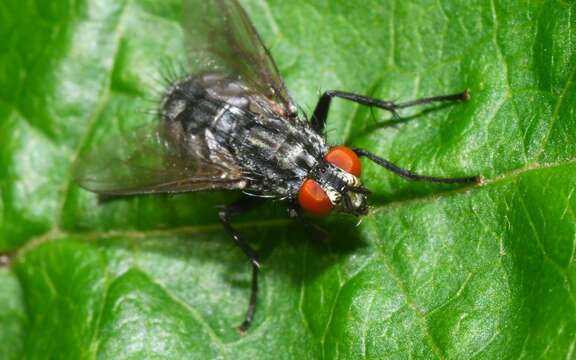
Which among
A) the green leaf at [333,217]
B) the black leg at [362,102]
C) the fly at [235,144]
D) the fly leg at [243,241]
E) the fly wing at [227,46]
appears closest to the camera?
the green leaf at [333,217]

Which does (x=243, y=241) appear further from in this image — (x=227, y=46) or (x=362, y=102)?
(x=227, y=46)

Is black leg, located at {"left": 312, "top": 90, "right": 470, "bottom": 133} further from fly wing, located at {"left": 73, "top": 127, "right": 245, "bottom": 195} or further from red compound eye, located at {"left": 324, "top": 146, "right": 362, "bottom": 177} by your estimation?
fly wing, located at {"left": 73, "top": 127, "right": 245, "bottom": 195}

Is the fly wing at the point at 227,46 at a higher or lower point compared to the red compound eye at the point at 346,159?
higher

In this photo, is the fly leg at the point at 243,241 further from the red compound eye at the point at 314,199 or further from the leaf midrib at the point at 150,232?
the red compound eye at the point at 314,199

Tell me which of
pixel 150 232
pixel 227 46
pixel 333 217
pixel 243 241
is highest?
pixel 227 46

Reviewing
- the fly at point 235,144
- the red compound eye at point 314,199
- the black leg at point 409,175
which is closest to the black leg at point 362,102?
the fly at point 235,144

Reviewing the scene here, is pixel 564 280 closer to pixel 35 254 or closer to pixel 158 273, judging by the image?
pixel 158 273

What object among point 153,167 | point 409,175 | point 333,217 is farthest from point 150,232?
point 409,175
